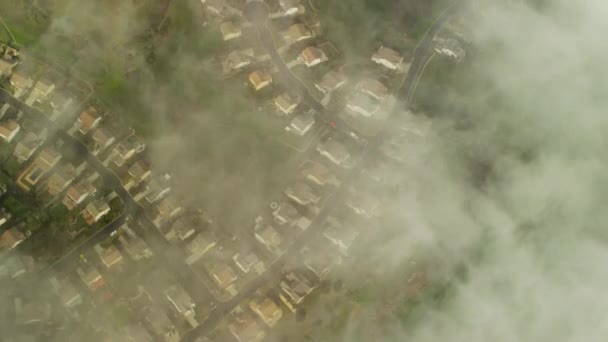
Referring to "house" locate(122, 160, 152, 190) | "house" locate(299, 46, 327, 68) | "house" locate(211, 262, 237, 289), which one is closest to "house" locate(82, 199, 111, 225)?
"house" locate(122, 160, 152, 190)

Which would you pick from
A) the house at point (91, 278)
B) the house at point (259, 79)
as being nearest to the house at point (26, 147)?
the house at point (91, 278)

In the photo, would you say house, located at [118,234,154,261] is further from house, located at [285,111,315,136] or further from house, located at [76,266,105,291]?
house, located at [285,111,315,136]

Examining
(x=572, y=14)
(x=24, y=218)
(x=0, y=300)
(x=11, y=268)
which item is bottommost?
(x=0, y=300)

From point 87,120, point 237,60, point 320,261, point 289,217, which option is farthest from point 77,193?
point 320,261

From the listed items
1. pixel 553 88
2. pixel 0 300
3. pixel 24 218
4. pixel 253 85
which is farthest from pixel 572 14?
pixel 0 300

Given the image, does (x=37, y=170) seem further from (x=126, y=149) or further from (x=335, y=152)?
(x=335, y=152)

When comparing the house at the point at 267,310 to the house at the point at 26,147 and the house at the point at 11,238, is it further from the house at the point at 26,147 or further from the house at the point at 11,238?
the house at the point at 26,147

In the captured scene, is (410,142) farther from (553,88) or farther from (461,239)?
(553,88)
